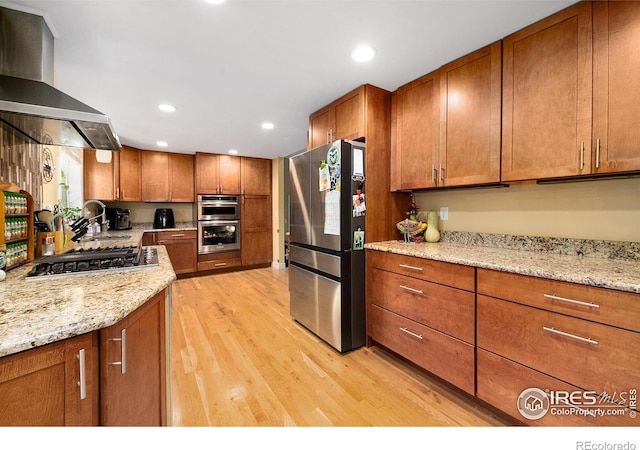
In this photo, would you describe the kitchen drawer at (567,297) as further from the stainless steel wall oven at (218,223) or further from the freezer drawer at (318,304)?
the stainless steel wall oven at (218,223)

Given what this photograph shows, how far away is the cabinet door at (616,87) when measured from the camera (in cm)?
121

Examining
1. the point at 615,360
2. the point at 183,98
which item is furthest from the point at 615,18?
the point at 183,98

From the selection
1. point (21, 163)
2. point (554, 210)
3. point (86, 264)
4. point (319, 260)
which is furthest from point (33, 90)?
point (554, 210)

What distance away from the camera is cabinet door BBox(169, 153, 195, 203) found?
453 centimetres

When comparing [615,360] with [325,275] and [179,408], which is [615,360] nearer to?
[325,275]

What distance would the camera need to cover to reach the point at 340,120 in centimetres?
239

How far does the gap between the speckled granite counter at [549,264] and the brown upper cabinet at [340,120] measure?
1099 millimetres

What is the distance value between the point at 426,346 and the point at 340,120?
6.42 feet

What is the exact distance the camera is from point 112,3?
131cm

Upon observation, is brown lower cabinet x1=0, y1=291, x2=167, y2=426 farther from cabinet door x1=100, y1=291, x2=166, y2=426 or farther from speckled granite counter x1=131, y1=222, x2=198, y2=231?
speckled granite counter x1=131, y1=222, x2=198, y2=231

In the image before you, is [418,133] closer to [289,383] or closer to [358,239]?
[358,239]

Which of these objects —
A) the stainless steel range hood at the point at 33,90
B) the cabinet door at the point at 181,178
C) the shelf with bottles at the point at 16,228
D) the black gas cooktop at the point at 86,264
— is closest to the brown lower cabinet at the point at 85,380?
the black gas cooktop at the point at 86,264

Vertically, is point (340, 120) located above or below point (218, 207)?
above

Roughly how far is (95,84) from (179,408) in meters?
2.50
